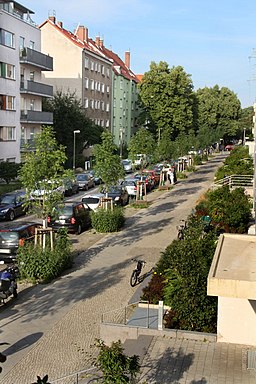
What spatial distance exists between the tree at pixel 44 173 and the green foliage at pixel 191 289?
5615mm

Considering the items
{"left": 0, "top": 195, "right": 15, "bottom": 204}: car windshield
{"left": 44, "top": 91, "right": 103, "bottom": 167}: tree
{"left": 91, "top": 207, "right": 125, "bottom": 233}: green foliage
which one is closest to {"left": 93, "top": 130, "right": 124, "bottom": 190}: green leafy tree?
{"left": 91, "top": 207, "right": 125, "bottom": 233}: green foliage

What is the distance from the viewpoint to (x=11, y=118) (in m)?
44.8

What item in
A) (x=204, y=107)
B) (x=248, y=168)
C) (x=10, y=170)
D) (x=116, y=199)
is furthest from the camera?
(x=204, y=107)

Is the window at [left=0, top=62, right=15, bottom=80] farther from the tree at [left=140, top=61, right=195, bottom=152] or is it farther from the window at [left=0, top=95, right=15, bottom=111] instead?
the tree at [left=140, top=61, right=195, bottom=152]

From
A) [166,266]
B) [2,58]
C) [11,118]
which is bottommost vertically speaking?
[166,266]

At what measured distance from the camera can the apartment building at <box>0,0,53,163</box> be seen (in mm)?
43281

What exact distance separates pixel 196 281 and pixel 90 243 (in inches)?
414

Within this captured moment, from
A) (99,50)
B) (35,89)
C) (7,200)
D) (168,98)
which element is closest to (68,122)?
(35,89)

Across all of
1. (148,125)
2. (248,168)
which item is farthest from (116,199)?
(148,125)

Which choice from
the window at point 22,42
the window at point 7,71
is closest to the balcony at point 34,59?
the window at point 22,42

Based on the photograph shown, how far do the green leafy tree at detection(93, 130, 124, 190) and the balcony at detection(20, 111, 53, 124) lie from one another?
23.7 m

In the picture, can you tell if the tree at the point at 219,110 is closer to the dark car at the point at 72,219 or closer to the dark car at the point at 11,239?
the dark car at the point at 72,219

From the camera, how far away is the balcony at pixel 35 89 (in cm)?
4663

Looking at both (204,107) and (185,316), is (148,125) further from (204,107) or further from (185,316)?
(185,316)
